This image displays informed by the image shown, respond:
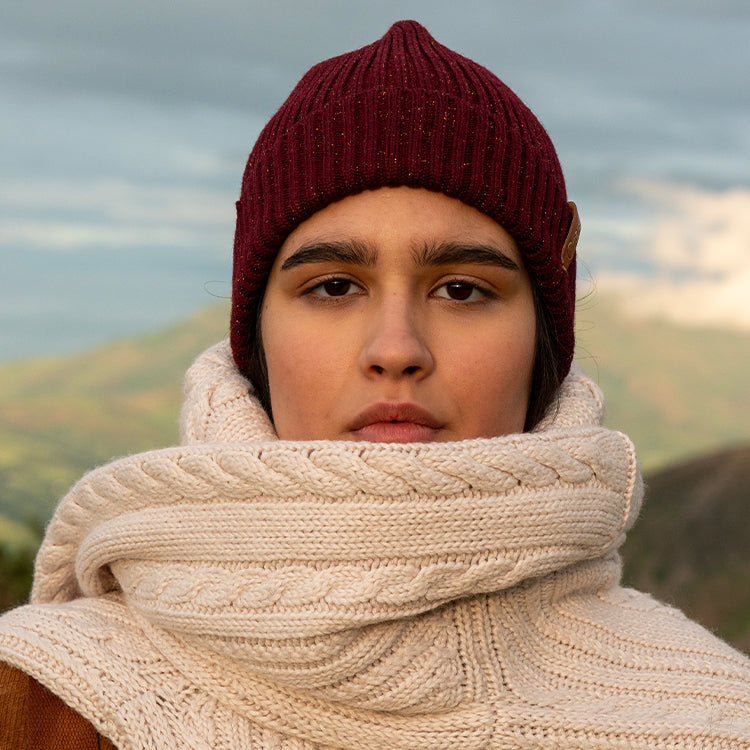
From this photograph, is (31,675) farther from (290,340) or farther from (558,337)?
(558,337)

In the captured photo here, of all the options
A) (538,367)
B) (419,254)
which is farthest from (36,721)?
(538,367)

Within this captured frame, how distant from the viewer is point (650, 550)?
12.5 m

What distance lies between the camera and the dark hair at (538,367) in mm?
2788

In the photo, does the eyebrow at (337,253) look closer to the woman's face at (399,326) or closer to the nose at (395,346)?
the woman's face at (399,326)

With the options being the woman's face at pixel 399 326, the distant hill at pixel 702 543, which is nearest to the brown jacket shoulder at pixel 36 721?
the woman's face at pixel 399 326

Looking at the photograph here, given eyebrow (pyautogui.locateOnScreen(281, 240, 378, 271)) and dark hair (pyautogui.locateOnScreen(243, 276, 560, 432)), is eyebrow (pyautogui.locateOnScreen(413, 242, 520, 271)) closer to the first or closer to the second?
eyebrow (pyautogui.locateOnScreen(281, 240, 378, 271))

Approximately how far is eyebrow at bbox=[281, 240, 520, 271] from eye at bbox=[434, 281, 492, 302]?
6 centimetres

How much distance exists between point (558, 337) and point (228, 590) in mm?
1313

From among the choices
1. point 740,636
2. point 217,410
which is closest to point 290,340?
point 217,410

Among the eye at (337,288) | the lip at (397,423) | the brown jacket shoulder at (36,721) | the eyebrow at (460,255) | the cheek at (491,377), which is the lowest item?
the brown jacket shoulder at (36,721)

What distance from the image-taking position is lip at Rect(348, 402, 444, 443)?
90.7 inches

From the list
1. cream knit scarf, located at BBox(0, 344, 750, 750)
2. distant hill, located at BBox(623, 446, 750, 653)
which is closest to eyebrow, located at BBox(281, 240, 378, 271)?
cream knit scarf, located at BBox(0, 344, 750, 750)

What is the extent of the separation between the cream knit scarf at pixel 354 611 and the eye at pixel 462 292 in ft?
1.34

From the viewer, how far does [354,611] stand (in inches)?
82.4
